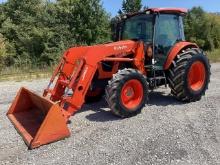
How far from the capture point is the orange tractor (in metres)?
6.76

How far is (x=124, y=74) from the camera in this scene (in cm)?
717

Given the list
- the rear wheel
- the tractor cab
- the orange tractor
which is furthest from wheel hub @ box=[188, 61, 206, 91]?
the rear wheel

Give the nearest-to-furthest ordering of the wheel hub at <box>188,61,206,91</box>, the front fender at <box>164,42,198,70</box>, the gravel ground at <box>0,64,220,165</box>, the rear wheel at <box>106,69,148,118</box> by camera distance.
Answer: the gravel ground at <box>0,64,220,165</box>, the rear wheel at <box>106,69,148,118</box>, the front fender at <box>164,42,198,70</box>, the wheel hub at <box>188,61,206,91</box>

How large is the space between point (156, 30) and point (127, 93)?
1.86 meters

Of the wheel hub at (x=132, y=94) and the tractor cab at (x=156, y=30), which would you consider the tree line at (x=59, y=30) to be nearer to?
the tractor cab at (x=156, y=30)

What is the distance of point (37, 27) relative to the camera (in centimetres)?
3083

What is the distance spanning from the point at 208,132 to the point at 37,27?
26450 mm

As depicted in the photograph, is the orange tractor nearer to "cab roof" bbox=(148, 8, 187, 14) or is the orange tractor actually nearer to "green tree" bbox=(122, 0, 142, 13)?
"cab roof" bbox=(148, 8, 187, 14)

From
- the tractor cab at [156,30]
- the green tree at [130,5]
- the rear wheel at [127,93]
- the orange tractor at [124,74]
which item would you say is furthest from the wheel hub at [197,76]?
the green tree at [130,5]

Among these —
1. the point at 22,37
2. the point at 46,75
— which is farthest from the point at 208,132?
the point at 22,37

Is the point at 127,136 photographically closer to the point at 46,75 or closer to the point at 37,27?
the point at 46,75

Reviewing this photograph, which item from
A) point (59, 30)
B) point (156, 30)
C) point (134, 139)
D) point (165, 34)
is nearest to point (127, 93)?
point (134, 139)

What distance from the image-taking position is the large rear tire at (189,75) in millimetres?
8109

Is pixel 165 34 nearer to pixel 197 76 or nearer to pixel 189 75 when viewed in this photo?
pixel 189 75
